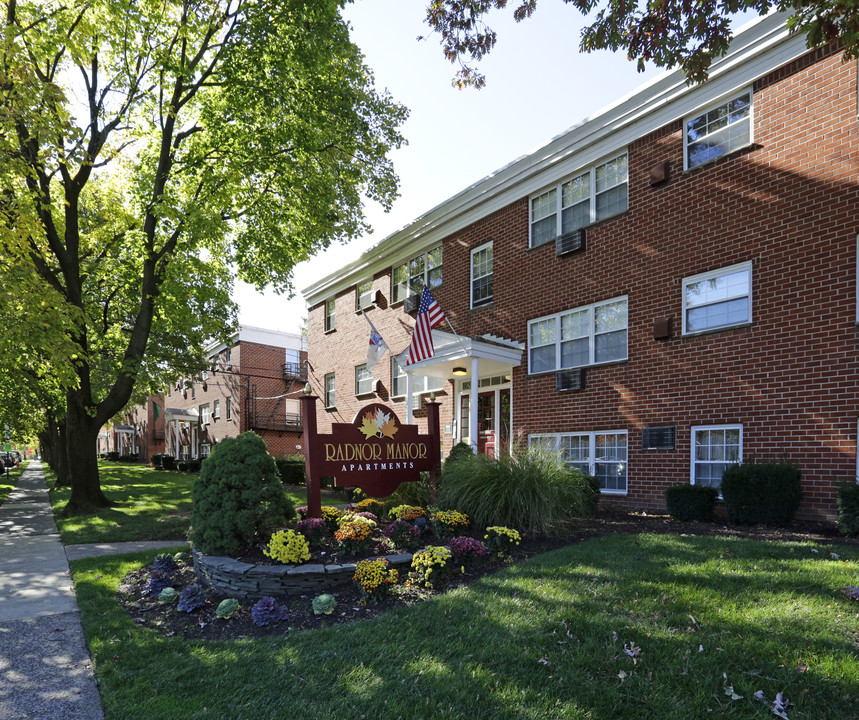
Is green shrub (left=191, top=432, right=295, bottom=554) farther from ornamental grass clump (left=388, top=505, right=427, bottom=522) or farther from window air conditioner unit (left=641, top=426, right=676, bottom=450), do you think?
window air conditioner unit (left=641, top=426, right=676, bottom=450)

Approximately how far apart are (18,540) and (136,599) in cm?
557

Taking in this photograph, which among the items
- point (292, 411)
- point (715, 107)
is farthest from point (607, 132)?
point (292, 411)

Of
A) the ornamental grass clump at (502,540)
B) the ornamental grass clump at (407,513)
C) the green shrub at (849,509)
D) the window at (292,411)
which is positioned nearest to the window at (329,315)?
the window at (292,411)

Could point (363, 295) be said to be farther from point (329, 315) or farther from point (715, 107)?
point (715, 107)

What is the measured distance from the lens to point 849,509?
273 inches

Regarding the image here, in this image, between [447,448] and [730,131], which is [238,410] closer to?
[447,448]

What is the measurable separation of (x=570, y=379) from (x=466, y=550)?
6393mm

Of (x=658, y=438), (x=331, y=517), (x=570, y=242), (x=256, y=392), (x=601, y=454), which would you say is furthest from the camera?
(x=256, y=392)

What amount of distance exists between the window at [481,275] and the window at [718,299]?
17.1 ft

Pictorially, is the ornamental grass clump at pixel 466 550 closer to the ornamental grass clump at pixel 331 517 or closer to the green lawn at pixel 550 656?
the green lawn at pixel 550 656

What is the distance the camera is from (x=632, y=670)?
11.4ft

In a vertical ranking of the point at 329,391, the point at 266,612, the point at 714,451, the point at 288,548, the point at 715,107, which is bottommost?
the point at 266,612

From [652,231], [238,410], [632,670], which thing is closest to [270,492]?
[632,670]

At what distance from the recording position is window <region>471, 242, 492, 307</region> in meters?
14.2
